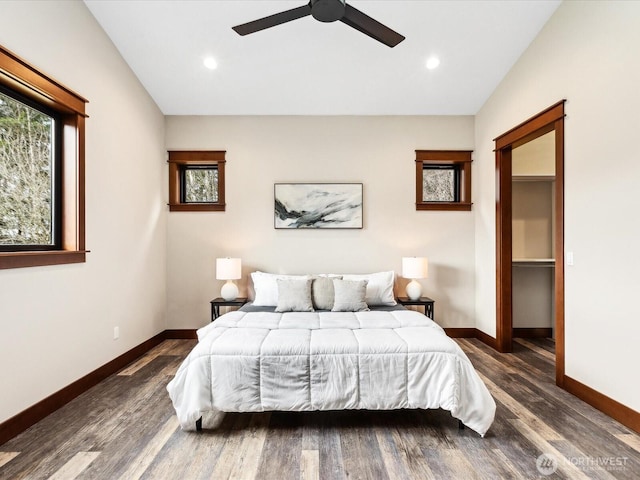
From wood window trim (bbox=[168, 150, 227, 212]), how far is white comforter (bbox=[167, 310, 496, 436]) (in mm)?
2574

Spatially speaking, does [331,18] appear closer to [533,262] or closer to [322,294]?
[322,294]

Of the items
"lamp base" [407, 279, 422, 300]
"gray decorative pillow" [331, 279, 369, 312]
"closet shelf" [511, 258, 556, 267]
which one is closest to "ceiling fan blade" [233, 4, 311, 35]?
"gray decorative pillow" [331, 279, 369, 312]

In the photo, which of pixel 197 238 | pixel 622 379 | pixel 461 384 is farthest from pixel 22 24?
pixel 622 379

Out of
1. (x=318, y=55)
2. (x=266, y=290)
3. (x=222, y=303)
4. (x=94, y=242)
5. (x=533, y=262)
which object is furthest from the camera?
(x=533, y=262)

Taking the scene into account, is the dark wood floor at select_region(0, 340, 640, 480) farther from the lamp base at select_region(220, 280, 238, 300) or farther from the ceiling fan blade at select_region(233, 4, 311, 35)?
the ceiling fan blade at select_region(233, 4, 311, 35)

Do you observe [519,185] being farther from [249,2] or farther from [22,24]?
[22,24]

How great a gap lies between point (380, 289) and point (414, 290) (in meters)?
0.50

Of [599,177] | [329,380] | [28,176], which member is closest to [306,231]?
[329,380]

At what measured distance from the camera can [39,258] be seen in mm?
2459

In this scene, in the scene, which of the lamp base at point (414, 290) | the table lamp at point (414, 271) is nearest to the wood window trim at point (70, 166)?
the table lamp at point (414, 271)

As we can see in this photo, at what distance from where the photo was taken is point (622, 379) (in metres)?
2.40

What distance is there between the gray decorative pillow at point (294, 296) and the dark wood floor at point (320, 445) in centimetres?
117

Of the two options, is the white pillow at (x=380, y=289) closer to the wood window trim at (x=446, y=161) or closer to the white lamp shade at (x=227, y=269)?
the wood window trim at (x=446, y=161)

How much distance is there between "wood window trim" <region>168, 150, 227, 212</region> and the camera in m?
4.52
